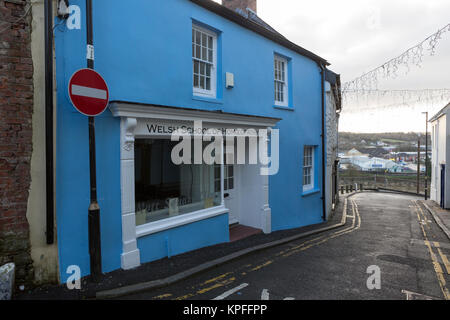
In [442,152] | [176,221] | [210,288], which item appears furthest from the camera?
[442,152]

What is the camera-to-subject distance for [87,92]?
4.26 metres

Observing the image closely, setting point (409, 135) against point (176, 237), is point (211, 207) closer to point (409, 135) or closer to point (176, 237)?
point (176, 237)

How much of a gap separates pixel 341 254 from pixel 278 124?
4399mm

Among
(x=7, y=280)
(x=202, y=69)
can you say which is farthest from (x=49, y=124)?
(x=202, y=69)

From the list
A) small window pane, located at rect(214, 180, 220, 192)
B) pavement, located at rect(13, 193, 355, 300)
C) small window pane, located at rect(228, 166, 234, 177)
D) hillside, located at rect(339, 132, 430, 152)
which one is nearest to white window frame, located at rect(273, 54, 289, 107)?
small window pane, located at rect(228, 166, 234, 177)

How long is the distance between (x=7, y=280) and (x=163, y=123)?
3487mm

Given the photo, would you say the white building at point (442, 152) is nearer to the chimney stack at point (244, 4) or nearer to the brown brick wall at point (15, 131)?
the chimney stack at point (244, 4)

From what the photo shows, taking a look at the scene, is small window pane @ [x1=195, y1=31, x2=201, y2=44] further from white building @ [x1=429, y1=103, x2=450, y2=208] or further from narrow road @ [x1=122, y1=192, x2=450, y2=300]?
white building @ [x1=429, y1=103, x2=450, y2=208]

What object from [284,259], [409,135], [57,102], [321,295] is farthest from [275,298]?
[409,135]

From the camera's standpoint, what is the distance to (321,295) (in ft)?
14.8

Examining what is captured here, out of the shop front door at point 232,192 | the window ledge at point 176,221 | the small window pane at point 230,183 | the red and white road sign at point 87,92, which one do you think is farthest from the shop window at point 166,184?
the red and white road sign at point 87,92

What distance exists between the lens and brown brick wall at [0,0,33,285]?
412cm

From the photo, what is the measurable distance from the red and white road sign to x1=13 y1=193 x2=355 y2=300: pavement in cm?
267

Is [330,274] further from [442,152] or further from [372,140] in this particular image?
[372,140]
